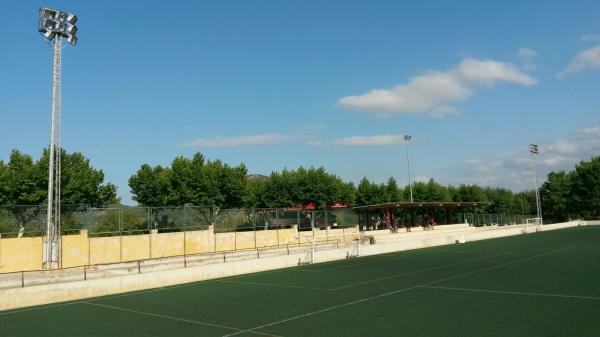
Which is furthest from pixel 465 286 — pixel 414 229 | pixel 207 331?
pixel 414 229

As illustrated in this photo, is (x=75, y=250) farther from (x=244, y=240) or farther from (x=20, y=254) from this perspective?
(x=244, y=240)

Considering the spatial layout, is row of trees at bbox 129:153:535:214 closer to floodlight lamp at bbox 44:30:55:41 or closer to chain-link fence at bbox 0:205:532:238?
chain-link fence at bbox 0:205:532:238

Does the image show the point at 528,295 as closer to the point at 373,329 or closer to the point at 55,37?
the point at 373,329

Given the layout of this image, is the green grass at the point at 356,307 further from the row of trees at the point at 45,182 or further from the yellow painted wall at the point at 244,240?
the row of trees at the point at 45,182

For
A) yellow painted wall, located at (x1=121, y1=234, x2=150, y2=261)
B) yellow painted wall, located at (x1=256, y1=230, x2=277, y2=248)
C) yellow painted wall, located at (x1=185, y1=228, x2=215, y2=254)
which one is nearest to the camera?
yellow painted wall, located at (x1=121, y1=234, x2=150, y2=261)

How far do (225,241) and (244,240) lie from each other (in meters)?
1.92

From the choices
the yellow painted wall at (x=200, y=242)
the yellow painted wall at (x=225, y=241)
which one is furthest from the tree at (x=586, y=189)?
the yellow painted wall at (x=200, y=242)

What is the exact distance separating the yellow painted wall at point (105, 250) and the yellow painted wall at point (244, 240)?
11.0 metres

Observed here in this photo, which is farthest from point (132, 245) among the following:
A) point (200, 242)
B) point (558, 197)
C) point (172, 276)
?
point (558, 197)

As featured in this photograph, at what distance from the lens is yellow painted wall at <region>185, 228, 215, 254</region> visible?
4100 cm

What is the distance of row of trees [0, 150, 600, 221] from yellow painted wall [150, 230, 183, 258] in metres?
14.2

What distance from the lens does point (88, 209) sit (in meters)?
34.1

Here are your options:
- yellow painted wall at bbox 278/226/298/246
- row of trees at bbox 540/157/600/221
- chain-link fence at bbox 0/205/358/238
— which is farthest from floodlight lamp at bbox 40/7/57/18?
row of trees at bbox 540/157/600/221

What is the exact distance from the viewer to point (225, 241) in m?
43.4
